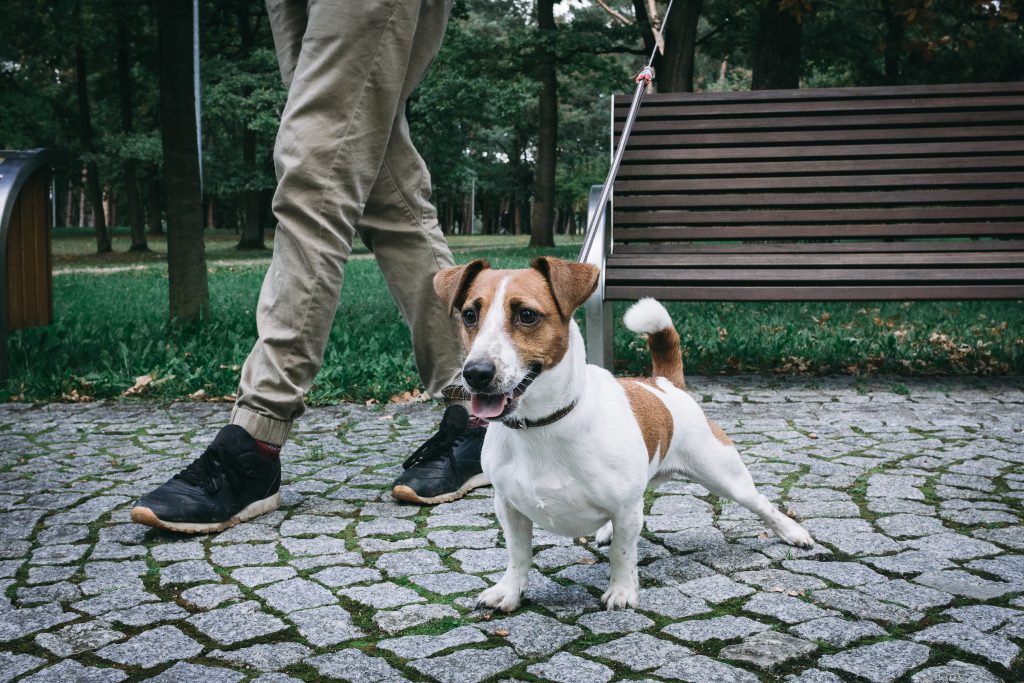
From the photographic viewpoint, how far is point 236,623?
252cm

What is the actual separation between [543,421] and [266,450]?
129 cm

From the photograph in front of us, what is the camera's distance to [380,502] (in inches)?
143

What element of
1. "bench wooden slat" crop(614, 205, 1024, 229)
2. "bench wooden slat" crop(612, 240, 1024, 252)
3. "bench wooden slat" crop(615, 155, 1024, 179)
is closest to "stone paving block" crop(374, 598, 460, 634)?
"bench wooden slat" crop(612, 240, 1024, 252)

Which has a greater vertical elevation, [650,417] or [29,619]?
[650,417]

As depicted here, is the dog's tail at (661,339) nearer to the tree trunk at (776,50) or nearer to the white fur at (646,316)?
the white fur at (646,316)

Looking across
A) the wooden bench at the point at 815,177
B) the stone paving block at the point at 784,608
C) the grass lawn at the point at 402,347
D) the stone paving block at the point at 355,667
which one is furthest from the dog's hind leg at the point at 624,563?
the grass lawn at the point at 402,347

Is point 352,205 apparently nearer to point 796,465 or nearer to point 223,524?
point 223,524

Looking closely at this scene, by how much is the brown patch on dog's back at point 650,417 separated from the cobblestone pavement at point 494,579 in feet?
1.35

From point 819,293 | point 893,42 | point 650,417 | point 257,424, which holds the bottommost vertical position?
point 257,424

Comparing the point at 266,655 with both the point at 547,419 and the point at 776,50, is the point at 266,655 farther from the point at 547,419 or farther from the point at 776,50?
the point at 776,50

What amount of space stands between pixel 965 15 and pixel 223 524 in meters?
11.9

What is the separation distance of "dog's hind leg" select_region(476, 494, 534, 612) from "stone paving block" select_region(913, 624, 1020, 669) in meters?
1.01

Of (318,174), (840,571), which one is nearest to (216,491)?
(318,174)

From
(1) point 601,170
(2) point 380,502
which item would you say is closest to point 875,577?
(2) point 380,502
